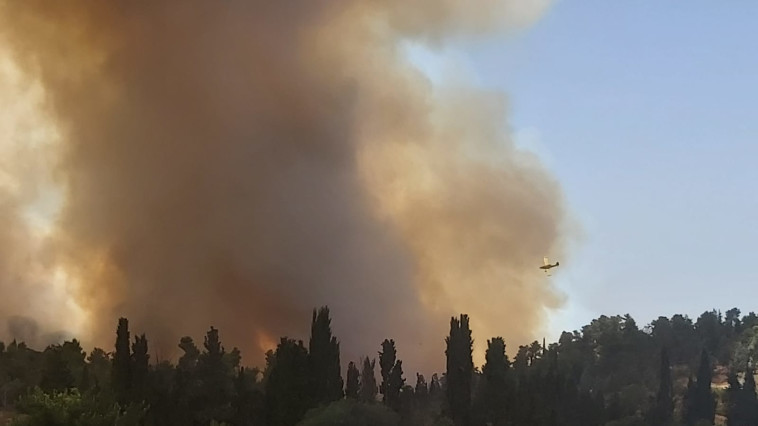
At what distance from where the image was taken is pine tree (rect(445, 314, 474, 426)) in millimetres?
89125

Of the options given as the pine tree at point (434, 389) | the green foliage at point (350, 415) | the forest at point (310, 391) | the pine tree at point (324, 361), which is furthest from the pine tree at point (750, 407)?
the pine tree at point (324, 361)

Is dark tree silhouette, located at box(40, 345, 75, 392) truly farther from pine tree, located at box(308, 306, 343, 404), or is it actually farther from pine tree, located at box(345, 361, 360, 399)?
pine tree, located at box(345, 361, 360, 399)

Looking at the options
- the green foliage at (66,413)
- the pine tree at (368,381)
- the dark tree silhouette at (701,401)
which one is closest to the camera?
the green foliage at (66,413)

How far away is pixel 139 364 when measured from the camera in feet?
244

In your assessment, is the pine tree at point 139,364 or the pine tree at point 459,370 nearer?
the pine tree at point 139,364

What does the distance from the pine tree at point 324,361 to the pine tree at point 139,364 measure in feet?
46.2

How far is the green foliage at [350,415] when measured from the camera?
65875mm

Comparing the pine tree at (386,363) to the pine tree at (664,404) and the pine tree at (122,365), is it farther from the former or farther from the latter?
the pine tree at (664,404)

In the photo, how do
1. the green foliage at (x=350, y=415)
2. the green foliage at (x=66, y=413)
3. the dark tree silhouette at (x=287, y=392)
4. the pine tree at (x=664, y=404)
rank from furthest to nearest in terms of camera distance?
the pine tree at (x=664, y=404), the dark tree silhouette at (x=287, y=392), the green foliage at (x=350, y=415), the green foliage at (x=66, y=413)

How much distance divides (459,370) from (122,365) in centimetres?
3502

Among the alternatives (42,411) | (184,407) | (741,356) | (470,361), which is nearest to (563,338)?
(741,356)

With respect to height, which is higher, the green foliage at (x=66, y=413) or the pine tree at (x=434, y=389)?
the pine tree at (x=434, y=389)

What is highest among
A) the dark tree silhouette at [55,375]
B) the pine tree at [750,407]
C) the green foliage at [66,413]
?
the dark tree silhouette at [55,375]

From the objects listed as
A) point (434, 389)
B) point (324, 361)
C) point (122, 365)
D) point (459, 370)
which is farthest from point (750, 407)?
point (122, 365)
